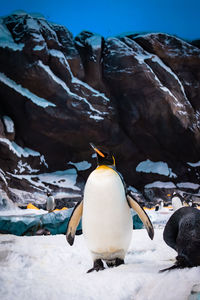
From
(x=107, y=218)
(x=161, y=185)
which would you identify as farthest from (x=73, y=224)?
(x=161, y=185)

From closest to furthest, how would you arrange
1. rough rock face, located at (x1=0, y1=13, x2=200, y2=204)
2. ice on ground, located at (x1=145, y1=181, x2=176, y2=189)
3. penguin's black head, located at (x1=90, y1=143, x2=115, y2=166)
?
penguin's black head, located at (x1=90, y1=143, x2=115, y2=166) < rough rock face, located at (x1=0, y1=13, x2=200, y2=204) < ice on ground, located at (x1=145, y1=181, x2=176, y2=189)

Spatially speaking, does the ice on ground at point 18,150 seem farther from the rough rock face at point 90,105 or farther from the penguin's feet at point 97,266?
the penguin's feet at point 97,266

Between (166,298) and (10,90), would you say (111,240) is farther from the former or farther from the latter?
(10,90)

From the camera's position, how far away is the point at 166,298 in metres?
0.99

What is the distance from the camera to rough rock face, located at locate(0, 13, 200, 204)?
52.5 feet

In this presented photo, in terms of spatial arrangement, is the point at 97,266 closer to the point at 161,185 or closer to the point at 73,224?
the point at 73,224

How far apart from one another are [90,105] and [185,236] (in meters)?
16.6

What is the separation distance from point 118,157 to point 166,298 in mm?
18624

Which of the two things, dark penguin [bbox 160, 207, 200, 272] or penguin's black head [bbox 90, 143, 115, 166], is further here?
penguin's black head [bbox 90, 143, 115, 166]

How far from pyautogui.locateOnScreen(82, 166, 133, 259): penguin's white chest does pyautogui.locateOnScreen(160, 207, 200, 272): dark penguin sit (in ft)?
1.22

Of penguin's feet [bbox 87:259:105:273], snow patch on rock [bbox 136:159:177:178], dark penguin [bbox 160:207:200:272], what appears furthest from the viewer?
snow patch on rock [bbox 136:159:177:178]

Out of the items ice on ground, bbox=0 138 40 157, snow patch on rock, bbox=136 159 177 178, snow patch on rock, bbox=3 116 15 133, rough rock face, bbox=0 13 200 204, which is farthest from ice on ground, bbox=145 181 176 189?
snow patch on rock, bbox=3 116 15 133

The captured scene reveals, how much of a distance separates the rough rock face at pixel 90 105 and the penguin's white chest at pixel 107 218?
14.0m

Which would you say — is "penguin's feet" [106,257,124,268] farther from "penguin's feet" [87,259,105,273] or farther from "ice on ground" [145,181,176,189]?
"ice on ground" [145,181,176,189]
